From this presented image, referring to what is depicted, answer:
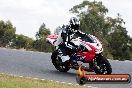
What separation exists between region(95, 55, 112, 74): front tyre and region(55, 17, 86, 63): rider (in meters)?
0.80

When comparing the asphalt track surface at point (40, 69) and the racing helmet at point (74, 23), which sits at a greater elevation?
the racing helmet at point (74, 23)

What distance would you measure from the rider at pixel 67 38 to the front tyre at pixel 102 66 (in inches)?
31.4

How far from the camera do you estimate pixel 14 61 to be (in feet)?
62.3

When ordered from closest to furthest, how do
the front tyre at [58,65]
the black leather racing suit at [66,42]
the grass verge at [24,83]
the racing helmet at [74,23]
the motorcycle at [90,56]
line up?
the grass verge at [24,83] < the racing helmet at [74,23] < the motorcycle at [90,56] < the black leather racing suit at [66,42] < the front tyre at [58,65]

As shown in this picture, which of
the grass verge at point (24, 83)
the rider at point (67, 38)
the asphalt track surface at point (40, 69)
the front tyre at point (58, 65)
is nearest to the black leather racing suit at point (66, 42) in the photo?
the rider at point (67, 38)

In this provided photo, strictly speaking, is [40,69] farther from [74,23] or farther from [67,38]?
[74,23]

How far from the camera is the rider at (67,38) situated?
15.1m

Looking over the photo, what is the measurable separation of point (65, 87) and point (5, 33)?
4406 cm

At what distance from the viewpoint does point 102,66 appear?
15109mm

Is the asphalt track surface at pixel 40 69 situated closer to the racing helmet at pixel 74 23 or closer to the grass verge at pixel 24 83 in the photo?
the grass verge at pixel 24 83

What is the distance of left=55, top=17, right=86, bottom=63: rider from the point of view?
1507 cm

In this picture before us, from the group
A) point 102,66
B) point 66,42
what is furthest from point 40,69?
point 102,66

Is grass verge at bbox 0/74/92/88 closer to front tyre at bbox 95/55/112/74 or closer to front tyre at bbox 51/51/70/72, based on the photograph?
front tyre at bbox 95/55/112/74

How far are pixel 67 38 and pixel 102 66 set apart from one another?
1350 mm
